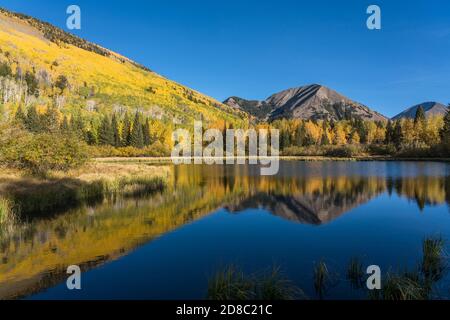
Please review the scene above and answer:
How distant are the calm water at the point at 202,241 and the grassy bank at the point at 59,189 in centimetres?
206

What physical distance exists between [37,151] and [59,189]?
5.85 metres

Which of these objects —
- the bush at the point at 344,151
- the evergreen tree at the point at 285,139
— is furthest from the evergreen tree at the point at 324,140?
the bush at the point at 344,151

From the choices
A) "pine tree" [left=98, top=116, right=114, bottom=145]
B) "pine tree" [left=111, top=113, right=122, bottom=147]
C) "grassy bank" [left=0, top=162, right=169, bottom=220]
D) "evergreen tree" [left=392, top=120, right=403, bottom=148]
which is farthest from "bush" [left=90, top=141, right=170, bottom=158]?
"evergreen tree" [left=392, top=120, right=403, bottom=148]

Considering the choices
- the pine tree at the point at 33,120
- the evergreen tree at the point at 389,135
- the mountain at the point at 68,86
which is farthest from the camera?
the mountain at the point at 68,86

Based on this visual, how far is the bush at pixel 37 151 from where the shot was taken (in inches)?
1121

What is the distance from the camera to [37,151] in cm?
2966

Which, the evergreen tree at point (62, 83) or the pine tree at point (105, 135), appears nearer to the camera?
the pine tree at point (105, 135)

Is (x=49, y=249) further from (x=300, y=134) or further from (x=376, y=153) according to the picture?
(x=300, y=134)

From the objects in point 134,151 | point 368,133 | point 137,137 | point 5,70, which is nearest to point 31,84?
point 5,70

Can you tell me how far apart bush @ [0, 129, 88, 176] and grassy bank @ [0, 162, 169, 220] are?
46.7 inches

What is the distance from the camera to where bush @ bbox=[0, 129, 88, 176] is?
28.5 metres

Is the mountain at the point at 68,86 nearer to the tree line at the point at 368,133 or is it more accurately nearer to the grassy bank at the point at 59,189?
the tree line at the point at 368,133

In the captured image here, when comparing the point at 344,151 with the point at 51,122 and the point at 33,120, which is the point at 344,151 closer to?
the point at 51,122
